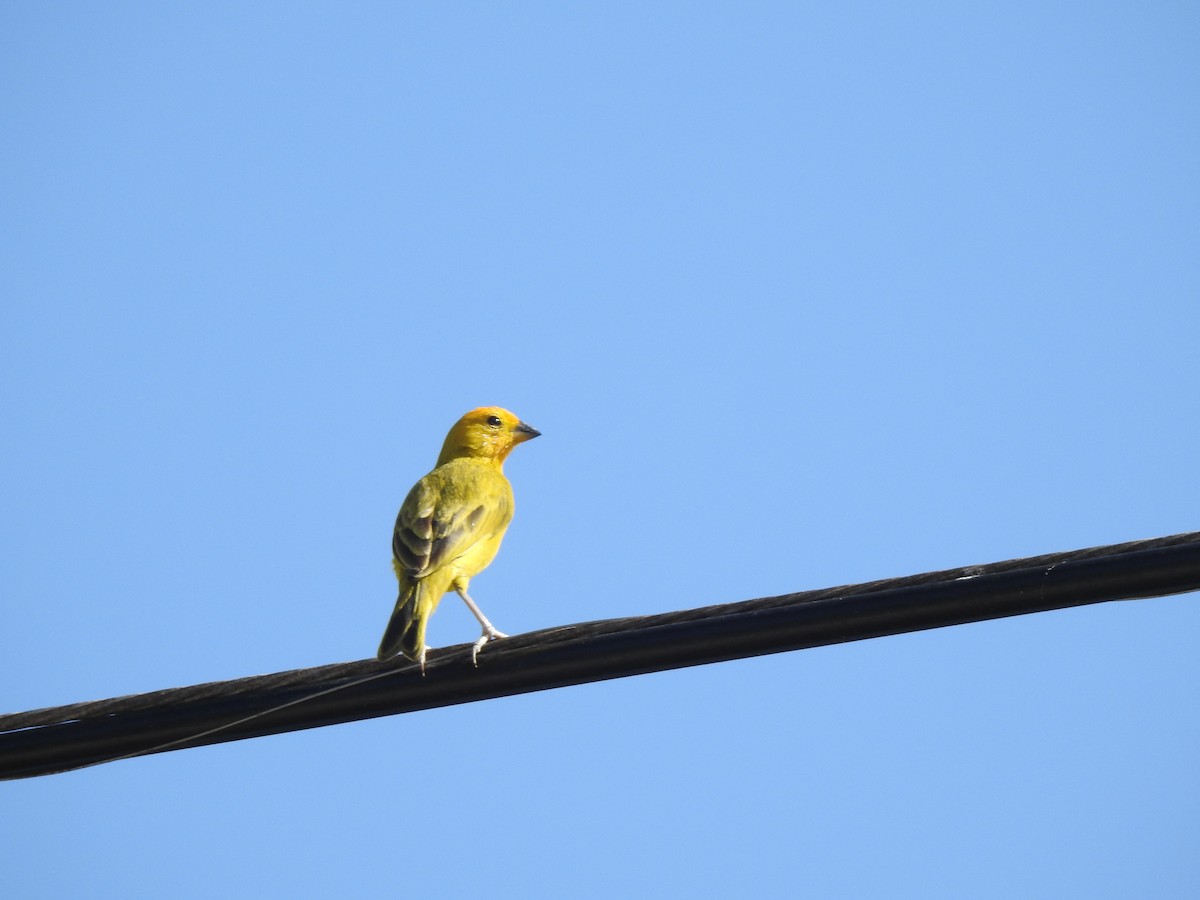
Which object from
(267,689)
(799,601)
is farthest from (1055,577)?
(267,689)

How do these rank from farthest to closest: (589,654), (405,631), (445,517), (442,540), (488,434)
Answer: (488,434) → (445,517) → (442,540) → (405,631) → (589,654)

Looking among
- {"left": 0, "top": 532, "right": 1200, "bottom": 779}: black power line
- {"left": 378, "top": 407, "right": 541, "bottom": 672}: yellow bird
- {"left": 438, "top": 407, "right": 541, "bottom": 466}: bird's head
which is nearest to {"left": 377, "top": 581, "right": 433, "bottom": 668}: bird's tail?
{"left": 378, "top": 407, "right": 541, "bottom": 672}: yellow bird

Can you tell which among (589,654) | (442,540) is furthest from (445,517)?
(589,654)

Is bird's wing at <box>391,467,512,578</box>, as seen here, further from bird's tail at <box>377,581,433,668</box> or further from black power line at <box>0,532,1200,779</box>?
black power line at <box>0,532,1200,779</box>

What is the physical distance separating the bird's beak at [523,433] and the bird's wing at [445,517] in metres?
1.43

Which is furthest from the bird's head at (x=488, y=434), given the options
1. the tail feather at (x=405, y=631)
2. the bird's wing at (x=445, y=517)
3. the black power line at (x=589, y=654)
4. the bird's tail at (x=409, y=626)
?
the black power line at (x=589, y=654)

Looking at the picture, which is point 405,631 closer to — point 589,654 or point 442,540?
point 442,540

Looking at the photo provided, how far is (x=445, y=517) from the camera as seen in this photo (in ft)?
30.0

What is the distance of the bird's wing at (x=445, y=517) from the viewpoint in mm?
8633

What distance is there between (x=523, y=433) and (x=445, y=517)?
313 centimetres

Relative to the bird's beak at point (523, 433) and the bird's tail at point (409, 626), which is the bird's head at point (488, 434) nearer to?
the bird's beak at point (523, 433)

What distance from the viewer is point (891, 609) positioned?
5082mm

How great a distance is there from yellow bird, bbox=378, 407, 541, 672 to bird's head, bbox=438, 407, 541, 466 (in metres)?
0.27

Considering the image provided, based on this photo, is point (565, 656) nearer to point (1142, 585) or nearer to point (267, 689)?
point (267, 689)
